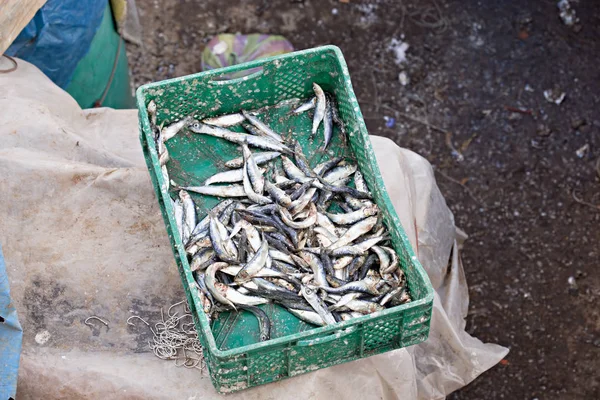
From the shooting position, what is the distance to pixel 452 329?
3943 mm

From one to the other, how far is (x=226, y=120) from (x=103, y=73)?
59.0 inches

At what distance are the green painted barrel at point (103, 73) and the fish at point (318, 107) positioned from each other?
64.7 inches

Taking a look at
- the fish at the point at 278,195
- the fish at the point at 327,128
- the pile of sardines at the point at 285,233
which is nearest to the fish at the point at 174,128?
the pile of sardines at the point at 285,233

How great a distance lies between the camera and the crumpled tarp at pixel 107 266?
3359 millimetres

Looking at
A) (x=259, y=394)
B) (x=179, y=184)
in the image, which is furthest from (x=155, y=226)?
(x=259, y=394)

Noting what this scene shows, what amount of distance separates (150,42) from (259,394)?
12.8 ft

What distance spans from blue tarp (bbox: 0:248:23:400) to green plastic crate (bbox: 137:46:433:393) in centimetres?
72

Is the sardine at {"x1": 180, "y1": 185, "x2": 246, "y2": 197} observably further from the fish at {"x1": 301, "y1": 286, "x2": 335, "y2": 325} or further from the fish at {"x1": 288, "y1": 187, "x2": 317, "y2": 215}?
the fish at {"x1": 301, "y1": 286, "x2": 335, "y2": 325}

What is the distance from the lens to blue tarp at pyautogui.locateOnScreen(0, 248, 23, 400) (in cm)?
304

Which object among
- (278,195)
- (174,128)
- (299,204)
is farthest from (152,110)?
(299,204)

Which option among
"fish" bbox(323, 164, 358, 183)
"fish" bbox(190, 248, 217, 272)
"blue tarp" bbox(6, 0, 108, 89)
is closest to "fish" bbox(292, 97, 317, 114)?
"fish" bbox(323, 164, 358, 183)

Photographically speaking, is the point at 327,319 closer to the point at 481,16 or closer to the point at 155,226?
the point at 155,226

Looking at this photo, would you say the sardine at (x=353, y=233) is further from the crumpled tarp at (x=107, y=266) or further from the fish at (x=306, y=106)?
the fish at (x=306, y=106)

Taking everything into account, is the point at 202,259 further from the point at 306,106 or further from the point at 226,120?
the point at 306,106
